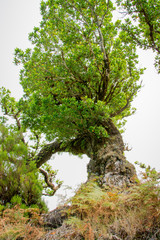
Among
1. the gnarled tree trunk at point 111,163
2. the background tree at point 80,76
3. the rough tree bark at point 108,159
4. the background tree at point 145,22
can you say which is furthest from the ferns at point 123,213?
the background tree at point 145,22

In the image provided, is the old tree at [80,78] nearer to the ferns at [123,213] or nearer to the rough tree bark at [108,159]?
the rough tree bark at [108,159]

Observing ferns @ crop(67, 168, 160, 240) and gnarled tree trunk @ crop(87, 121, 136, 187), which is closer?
ferns @ crop(67, 168, 160, 240)

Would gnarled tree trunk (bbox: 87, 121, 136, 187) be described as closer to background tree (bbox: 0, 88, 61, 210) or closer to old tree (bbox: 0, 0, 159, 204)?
old tree (bbox: 0, 0, 159, 204)

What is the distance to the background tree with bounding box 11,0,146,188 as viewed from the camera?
602cm

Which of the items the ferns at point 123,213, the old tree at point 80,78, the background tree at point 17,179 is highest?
the old tree at point 80,78

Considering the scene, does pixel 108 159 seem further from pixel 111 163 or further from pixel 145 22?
pixel 145 22

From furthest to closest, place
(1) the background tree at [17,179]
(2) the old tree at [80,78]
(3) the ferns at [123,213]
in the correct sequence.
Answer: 1. (2) the old tree at [80,78]
2. (1) the background tree at [17,179]
3. (3) the ferns at [123,213]

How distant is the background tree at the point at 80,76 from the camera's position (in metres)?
6.02

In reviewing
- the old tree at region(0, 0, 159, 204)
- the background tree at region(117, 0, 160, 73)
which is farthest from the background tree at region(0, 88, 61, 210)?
the background tree at region(117, 0, 160, 73)

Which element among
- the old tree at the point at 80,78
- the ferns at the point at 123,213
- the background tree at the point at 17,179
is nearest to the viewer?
the ferns at the point at 123,213

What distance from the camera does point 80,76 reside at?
6.98m

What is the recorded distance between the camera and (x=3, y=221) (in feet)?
10.3

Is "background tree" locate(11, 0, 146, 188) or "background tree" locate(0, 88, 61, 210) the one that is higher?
"background tree" locate(11, 0, 146, 188)

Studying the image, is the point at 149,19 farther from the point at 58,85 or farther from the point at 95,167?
the point at 95,167
